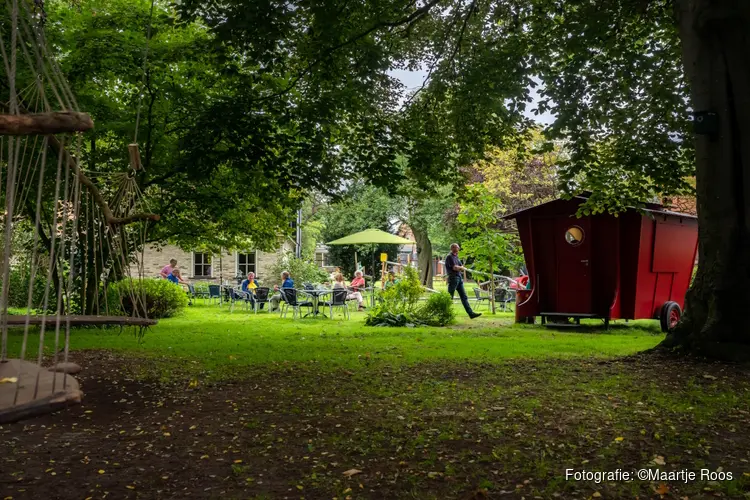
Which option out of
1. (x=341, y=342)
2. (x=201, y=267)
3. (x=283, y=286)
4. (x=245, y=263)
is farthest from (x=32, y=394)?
(x=245, y=263)

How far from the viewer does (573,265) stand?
38.5 feet

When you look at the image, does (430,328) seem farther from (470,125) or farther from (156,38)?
(156,38)

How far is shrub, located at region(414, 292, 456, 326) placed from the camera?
1293 cm

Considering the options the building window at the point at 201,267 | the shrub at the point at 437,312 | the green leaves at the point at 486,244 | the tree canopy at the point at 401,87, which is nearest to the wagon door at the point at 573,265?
the tree canopy at the point at 401,87

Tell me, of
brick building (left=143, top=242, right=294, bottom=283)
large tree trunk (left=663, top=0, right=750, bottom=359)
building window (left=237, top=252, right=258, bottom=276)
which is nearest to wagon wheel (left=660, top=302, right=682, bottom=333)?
large tree trunk (left=663, top=0, right=750, bottom=359)

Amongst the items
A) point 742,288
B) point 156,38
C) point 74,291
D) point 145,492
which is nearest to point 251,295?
point 74,291

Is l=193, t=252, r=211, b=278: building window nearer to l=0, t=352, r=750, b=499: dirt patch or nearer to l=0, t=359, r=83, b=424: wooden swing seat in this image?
l=0, t=352, r=750, b=499: dirt patch

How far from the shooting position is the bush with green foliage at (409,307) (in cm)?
1290

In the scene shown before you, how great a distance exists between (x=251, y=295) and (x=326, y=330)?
5.60m

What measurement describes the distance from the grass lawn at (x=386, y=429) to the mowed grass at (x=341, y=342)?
0.16 metres

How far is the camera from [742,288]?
6.11 meters

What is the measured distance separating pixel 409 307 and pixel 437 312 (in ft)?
2.13

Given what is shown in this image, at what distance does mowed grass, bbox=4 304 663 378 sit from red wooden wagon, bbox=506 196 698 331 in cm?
45

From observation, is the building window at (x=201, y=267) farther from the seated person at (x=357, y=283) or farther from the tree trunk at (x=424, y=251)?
the seated person at (x=357, y=283)
